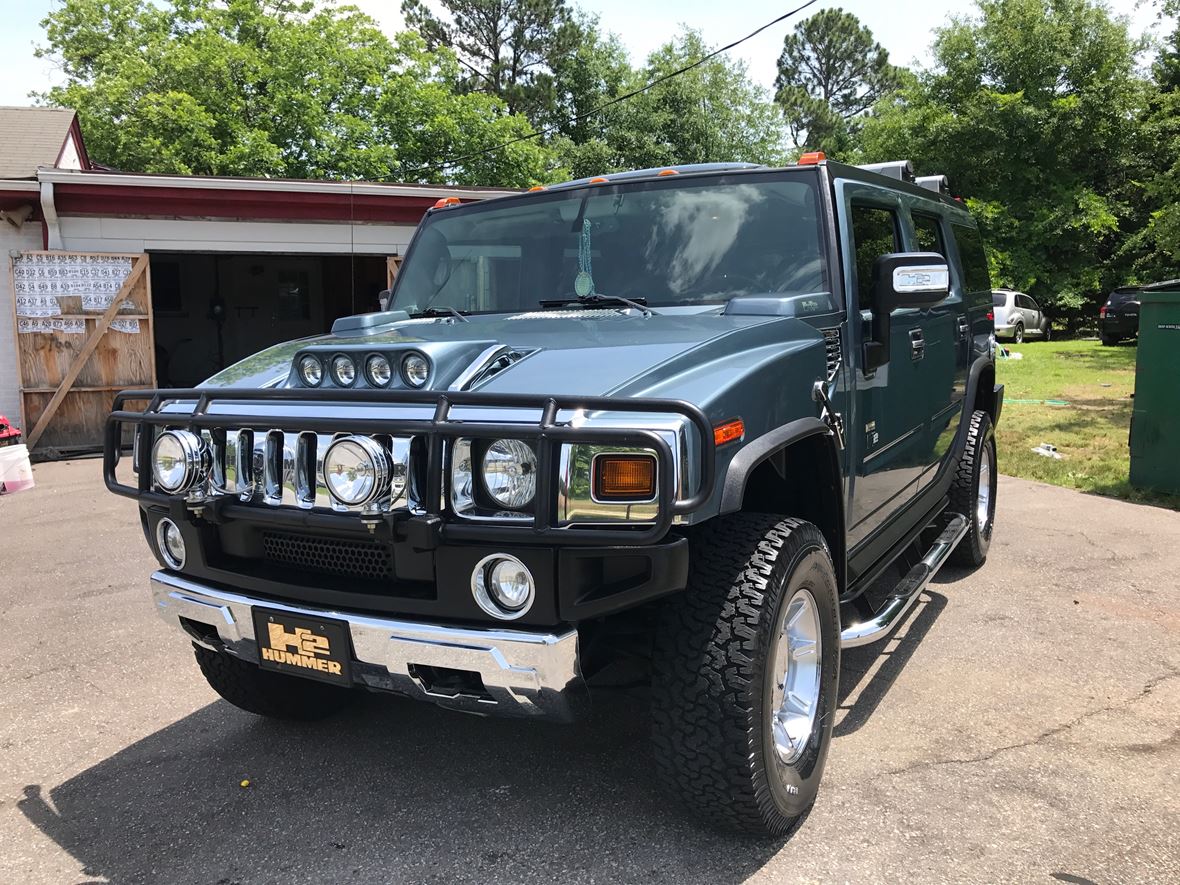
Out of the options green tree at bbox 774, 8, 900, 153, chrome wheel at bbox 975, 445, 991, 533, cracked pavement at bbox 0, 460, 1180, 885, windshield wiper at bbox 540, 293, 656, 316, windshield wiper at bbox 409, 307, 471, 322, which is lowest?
cracked pavement at bbox 0, 460, 1180, 885

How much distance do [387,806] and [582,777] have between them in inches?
24.5

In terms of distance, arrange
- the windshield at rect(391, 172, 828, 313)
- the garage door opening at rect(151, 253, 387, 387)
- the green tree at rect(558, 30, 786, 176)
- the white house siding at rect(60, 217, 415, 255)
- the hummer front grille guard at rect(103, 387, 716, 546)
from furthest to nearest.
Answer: the green tree at rect(558, 30, 786, 176), the garage door opening at rect(151, 253, 387, 387), the white house siding at rect(60, 217, 415, 255), the windshield at rect(391, 172, 828, 313), the hummer front grille guard at rect(103, 387, 716, 546)

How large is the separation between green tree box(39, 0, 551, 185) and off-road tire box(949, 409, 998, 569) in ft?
77.7

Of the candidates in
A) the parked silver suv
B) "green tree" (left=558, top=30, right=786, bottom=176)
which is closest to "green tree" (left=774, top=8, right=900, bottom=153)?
"green tree" (left=558, top=30, right=786, bottom=176)

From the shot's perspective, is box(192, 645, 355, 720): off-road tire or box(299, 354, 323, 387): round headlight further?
box(192, 645, 355, 720): off-road tire

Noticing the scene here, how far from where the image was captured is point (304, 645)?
250cm

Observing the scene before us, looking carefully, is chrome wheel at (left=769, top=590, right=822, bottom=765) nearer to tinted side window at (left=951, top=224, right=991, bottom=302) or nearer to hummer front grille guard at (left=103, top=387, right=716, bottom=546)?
hummer front grille guard at (left=103, top=387, right=716, bottom=546)

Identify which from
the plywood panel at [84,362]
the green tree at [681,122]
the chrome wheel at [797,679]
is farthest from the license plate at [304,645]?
the green tree at [681,122]

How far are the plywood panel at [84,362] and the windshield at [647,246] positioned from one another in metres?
8.65

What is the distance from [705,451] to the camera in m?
2.18

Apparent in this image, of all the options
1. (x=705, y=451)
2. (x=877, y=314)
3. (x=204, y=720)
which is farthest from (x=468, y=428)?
(x=204, y=720)

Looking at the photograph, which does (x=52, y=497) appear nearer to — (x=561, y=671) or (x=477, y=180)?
(x=561, y=671)

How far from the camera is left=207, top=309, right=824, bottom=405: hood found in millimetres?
2428

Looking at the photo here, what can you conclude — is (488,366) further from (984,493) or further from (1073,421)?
(1073,421)
